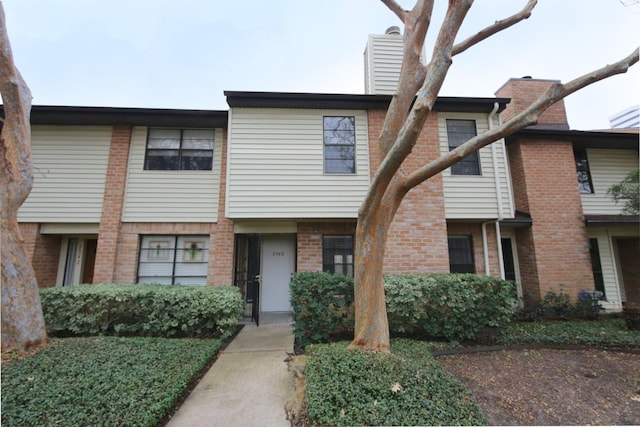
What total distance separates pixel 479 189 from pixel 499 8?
3858 mm

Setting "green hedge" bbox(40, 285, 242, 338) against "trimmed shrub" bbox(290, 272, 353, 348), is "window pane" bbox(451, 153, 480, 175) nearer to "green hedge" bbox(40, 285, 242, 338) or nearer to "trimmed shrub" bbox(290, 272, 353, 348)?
"trimmed shrub" bbox(290, 272, 353, 348)

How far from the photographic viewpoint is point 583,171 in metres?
8.49

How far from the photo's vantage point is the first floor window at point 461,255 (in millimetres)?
7133

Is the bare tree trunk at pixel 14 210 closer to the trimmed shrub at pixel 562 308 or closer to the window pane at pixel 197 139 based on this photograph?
the window pane at pixel 197 139

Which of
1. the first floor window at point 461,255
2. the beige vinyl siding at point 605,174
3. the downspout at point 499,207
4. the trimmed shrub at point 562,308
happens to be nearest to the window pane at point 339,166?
the first floor window at point 461,255

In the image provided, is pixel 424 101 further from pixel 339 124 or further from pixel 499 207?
pixel 499 207

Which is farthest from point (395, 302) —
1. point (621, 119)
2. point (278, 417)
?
point (621, 119)

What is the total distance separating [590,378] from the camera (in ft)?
12.7

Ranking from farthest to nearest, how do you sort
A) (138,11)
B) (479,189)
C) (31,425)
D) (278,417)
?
(479,189), (138,11), (278,417), (31,425)

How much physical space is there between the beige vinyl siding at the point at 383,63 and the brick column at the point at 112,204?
712cm

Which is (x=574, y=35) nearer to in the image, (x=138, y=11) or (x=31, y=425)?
(x=138, y=11)

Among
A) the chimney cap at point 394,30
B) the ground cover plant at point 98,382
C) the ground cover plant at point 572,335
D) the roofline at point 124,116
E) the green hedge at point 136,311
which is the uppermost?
the chimney cap at point 394,30

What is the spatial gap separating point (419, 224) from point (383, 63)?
16.3 feet

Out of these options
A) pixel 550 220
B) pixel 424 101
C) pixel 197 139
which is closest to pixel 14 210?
pixel 197 139
